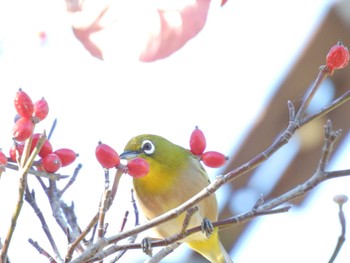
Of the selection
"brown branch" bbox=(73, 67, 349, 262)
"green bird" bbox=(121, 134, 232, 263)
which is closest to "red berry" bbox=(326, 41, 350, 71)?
"brown branch" bbox=(73, 67, 349, 262)

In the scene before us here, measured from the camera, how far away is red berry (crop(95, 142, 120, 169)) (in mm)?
1556

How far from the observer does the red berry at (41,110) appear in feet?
4.94

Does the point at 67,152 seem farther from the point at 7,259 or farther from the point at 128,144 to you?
the point at 128,144

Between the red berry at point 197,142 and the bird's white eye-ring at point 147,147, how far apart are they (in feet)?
2.43

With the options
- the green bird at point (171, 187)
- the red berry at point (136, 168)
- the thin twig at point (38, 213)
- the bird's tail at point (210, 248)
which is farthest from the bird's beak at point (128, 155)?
the red berry at point (136, 168)

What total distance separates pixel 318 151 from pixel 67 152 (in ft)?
5.20

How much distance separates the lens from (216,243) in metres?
2.98

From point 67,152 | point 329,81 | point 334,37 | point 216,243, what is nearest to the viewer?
point 67,152

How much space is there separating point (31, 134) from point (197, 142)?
0.73 meters

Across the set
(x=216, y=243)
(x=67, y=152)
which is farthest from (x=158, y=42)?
(x=216, y=243)

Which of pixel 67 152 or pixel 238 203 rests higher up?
pixel 67 152

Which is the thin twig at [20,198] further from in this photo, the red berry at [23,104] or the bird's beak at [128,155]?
the bird's beak at [128,155]

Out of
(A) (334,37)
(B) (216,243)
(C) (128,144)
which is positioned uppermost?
(A) (334,37)

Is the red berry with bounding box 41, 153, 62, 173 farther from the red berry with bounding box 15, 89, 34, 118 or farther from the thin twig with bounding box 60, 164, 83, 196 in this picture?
the thin twig with bounding box 60, 164, 83, 196
